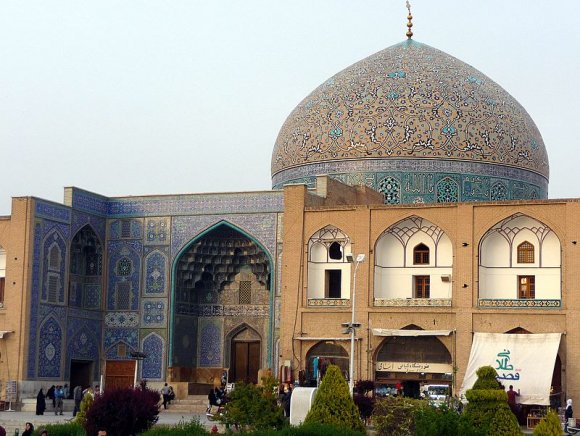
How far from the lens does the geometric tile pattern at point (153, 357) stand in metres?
29.5

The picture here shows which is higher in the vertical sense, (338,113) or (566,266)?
(338,113)

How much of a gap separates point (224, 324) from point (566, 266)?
932cm

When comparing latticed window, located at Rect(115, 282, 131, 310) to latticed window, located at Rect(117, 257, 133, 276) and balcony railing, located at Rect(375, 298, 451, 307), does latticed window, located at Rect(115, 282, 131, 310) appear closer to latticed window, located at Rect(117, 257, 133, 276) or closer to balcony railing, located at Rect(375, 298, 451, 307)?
latticed window, located at Rect(117, 257, 133, 276)

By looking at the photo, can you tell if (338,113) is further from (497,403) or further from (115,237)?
(497,403)

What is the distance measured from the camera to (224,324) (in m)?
30.7

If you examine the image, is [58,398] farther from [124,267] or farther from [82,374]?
[124,267]

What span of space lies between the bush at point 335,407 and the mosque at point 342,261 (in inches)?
275

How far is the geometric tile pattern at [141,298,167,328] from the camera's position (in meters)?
29.7

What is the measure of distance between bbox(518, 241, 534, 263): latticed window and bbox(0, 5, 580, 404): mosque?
0.09 m

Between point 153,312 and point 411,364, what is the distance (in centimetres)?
693

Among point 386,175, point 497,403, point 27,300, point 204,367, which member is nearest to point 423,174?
point 386,175

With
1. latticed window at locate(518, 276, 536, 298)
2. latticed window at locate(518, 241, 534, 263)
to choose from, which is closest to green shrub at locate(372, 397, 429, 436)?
latticed window at locate(518, 276, 536, 298)

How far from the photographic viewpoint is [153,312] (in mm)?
29844

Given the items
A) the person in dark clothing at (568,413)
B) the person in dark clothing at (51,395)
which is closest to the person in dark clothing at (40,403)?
the person in dark clothing at (51,395)
